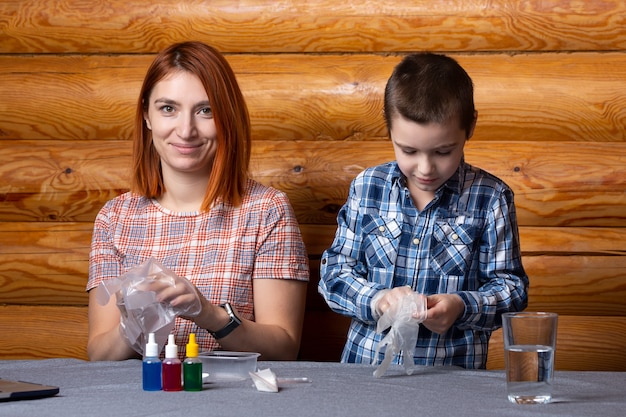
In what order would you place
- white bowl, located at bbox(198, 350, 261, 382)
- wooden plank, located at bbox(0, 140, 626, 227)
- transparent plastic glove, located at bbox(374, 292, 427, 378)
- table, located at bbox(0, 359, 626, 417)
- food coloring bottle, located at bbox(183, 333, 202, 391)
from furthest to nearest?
wooden plank, located at bbox(0, 140, 626, 227) → transparent plastic glove, located at bbox(374, 292, 427, 378) → white bowl, located at bbox(198, 350, 261, 382) → food coloring bottle, located at bbox(183, 333, 202, 391) → table, located at bbox(0, 359, 626, 417)

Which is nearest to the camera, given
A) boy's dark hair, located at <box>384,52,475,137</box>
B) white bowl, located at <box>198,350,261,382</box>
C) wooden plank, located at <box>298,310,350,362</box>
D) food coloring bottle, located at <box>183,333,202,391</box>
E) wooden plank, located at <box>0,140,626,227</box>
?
food coloring bottle, located at <box>183,333,202,391</box>

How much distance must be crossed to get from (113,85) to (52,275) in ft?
2.64

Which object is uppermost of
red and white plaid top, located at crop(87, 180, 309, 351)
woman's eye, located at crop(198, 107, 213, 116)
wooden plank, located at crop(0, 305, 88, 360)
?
woman's eye, located at crop(198, 107, 213, 116)

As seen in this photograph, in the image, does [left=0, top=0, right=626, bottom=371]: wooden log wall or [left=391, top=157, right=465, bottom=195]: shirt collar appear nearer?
[left=391, top=157, right=465, bottom=195]: shirt collar

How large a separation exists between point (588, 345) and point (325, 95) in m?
1.38

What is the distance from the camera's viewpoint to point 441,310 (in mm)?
2305

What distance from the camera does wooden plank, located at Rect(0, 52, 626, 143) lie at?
11.4 feet

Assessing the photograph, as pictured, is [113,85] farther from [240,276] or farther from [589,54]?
[589,54]

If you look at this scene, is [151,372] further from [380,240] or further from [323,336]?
[323,336]

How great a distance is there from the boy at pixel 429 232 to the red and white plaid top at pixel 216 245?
0.25 meters

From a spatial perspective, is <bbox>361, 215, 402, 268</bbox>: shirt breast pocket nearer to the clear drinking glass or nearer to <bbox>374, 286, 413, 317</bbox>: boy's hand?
<bbox>374, 286, 413, 317</bbox>: boy's hand

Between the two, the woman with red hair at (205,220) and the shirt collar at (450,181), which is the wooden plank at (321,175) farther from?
the shirt collar at (450,181)

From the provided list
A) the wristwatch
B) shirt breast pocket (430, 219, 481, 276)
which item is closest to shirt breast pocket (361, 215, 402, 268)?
shirt breast pocket (430, 219, 481, 276)

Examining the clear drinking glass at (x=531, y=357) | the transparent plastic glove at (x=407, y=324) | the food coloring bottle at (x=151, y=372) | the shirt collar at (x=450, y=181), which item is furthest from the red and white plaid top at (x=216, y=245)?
the clear drinking glass at (x=531, y=357)
